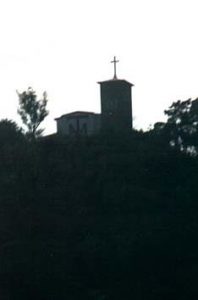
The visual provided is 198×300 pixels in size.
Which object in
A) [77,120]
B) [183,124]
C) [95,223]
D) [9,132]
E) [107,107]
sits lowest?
[95,223]

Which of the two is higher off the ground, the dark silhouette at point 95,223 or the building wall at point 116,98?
the building wall at point 116,98

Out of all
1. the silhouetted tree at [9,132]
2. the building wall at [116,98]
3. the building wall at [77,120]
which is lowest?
the silhouetted tree at [9,132]

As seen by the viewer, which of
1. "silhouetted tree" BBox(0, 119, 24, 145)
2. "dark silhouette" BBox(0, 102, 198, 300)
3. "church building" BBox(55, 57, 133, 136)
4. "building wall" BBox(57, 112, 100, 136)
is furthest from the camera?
"building wall" BBox(57, 112, 100, 136)

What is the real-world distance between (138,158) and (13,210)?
19.1 feet

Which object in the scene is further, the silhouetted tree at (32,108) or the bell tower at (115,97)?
the bell tower at (115,97)

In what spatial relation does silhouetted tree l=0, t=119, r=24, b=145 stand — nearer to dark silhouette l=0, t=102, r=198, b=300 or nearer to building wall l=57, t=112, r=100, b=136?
dark silhouette l=0, t=102, r=198, b=300

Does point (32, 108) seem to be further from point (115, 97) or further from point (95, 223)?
point (95, 223)

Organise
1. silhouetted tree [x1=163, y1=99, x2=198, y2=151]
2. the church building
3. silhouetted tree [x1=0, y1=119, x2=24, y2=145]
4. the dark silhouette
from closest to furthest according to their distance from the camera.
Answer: the dark silhouette < silhouetted tree [x1=0, y1=119, x2=24, y2=145] < silhouetted tree [x1=163, y1=99, x2=198, y2=151] < the church building

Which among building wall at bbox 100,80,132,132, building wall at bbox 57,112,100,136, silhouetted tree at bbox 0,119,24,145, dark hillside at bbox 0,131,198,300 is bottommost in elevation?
dark hillside at bbox 0,131,198,300

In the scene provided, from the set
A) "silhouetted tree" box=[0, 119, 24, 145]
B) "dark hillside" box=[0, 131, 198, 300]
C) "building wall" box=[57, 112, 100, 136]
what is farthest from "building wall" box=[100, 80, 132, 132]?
"dark hillside" box=[0, 131, 198, 300]

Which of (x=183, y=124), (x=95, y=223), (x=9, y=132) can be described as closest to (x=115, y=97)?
(x=183, y=124)

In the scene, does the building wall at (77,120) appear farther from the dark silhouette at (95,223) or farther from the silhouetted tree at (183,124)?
the dark silhouette at (95,223)

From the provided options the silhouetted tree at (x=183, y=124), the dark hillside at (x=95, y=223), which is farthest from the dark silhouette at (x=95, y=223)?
the silhouetted tree at (x=183, y=124)

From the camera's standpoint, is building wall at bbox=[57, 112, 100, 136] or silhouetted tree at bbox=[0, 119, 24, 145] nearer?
silhouetted tree at bbox=[0, 119, 24, 145]
